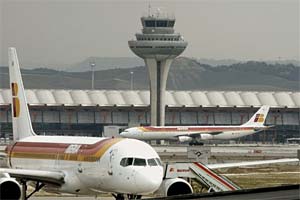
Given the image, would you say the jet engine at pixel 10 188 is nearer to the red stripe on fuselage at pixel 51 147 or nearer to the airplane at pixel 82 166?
the airplane at pixel 82 166

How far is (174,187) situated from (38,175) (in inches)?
249

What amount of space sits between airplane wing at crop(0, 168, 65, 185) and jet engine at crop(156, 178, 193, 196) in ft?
16.5

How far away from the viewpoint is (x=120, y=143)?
4481 centimetres

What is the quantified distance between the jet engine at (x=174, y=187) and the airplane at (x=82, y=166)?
1.69 m

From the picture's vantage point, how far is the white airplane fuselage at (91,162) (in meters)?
42.9

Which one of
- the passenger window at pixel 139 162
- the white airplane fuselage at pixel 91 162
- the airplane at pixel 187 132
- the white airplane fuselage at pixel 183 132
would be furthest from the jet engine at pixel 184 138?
the passenger window at pixel 139 162

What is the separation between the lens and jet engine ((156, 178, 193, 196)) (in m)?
45.0

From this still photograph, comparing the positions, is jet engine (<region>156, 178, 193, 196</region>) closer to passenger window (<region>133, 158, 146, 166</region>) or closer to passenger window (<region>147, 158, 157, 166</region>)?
passenger window (<region>147, 158, 157, 166</region>)

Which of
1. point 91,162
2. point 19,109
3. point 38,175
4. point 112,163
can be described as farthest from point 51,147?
point 112,163

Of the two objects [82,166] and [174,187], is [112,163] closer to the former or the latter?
[82,166]

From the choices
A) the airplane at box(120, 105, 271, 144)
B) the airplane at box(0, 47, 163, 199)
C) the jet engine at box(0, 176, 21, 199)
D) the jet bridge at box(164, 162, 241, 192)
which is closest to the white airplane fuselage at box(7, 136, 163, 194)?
the airplane at box(0, 47, 163, 199)

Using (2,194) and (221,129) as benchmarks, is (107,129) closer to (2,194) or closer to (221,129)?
(221,129)

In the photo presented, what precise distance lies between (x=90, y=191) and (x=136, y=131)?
117 m

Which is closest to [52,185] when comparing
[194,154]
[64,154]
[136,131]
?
[64,154]
